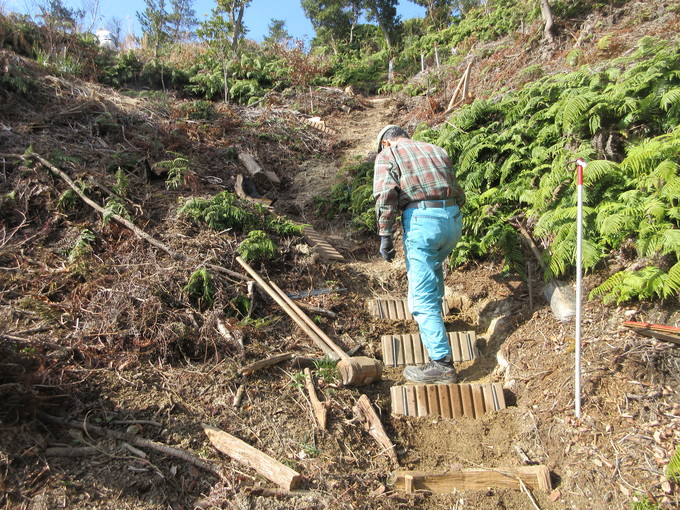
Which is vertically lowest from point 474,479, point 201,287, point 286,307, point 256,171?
point 474,479

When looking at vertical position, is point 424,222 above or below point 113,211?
below

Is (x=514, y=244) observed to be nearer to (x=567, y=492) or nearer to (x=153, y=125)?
(x=567, y=492)

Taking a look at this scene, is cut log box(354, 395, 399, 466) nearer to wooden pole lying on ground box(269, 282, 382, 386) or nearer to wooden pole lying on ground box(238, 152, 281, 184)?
wooden pole lying on ground box(269, 282, 382, 386)

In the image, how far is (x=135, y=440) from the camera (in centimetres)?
314

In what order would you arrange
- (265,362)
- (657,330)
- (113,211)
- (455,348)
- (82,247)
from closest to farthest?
1. (657,330)
2. (265,362)
3. (455,348)
4. (82,247)
5. (113,211)

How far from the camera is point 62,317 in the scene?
13.8 ft

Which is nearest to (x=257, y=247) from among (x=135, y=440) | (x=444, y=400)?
(x=135, y=440)

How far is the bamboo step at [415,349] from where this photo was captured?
4691 mm

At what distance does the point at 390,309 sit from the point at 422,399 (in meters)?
1.66

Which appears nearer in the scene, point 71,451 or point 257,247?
point 71,451

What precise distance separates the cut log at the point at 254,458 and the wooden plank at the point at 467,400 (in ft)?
5.57

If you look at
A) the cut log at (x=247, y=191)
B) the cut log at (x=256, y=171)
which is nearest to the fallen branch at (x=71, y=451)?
the cut log at (x=247, y=191)

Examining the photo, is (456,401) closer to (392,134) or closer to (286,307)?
(286,307)

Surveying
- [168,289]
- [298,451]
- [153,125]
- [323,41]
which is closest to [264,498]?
[298,451]
